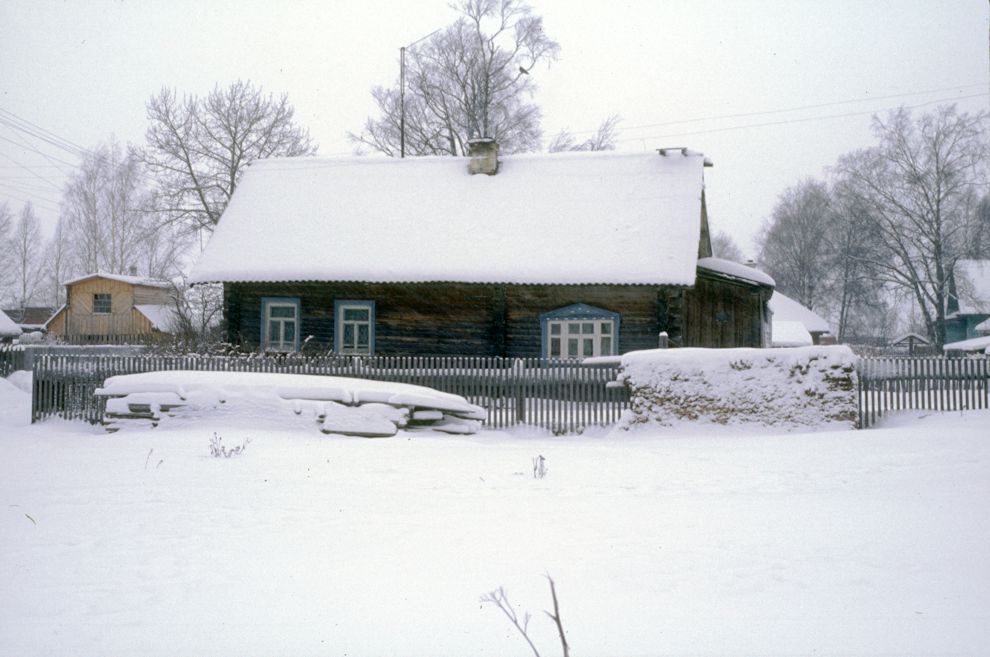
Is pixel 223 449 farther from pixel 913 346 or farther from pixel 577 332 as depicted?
pixel 913 346

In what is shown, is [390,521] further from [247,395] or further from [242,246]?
[242,246]

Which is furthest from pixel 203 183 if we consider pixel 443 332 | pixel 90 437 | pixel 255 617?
pixel 255 617

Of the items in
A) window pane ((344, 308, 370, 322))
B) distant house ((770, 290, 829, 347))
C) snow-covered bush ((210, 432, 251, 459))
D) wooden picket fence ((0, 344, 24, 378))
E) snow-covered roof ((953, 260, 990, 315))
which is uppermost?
snow-covered roof ((953, 260, 990, 315))

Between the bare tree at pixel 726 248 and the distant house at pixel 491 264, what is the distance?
→ 56873 mm

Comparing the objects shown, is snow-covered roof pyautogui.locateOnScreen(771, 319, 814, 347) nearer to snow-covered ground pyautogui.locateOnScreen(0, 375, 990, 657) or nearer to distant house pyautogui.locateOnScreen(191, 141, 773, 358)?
distant house pyautogui.locateOnScreen(191, 141, 773, 358)

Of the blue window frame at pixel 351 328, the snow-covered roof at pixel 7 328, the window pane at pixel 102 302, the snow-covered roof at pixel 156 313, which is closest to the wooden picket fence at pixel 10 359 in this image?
the blue window frame at pixel 351 328

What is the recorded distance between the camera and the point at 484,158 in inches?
905

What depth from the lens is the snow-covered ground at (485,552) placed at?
439 cm

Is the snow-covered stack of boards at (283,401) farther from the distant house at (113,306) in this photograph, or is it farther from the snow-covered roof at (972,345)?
the snow-covered roof at (972,345)

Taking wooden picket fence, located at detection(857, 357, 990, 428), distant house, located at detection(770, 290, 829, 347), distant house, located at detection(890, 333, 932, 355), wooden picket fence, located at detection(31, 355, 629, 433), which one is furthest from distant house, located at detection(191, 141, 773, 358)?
distant house, located at detection(890, 333, 932, 355)

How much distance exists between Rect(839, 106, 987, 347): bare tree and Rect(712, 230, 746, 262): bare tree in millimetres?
34109

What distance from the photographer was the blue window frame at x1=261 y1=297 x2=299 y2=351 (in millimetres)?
20953

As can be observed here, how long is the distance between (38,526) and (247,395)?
579 centimetres

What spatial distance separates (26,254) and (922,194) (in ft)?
162
